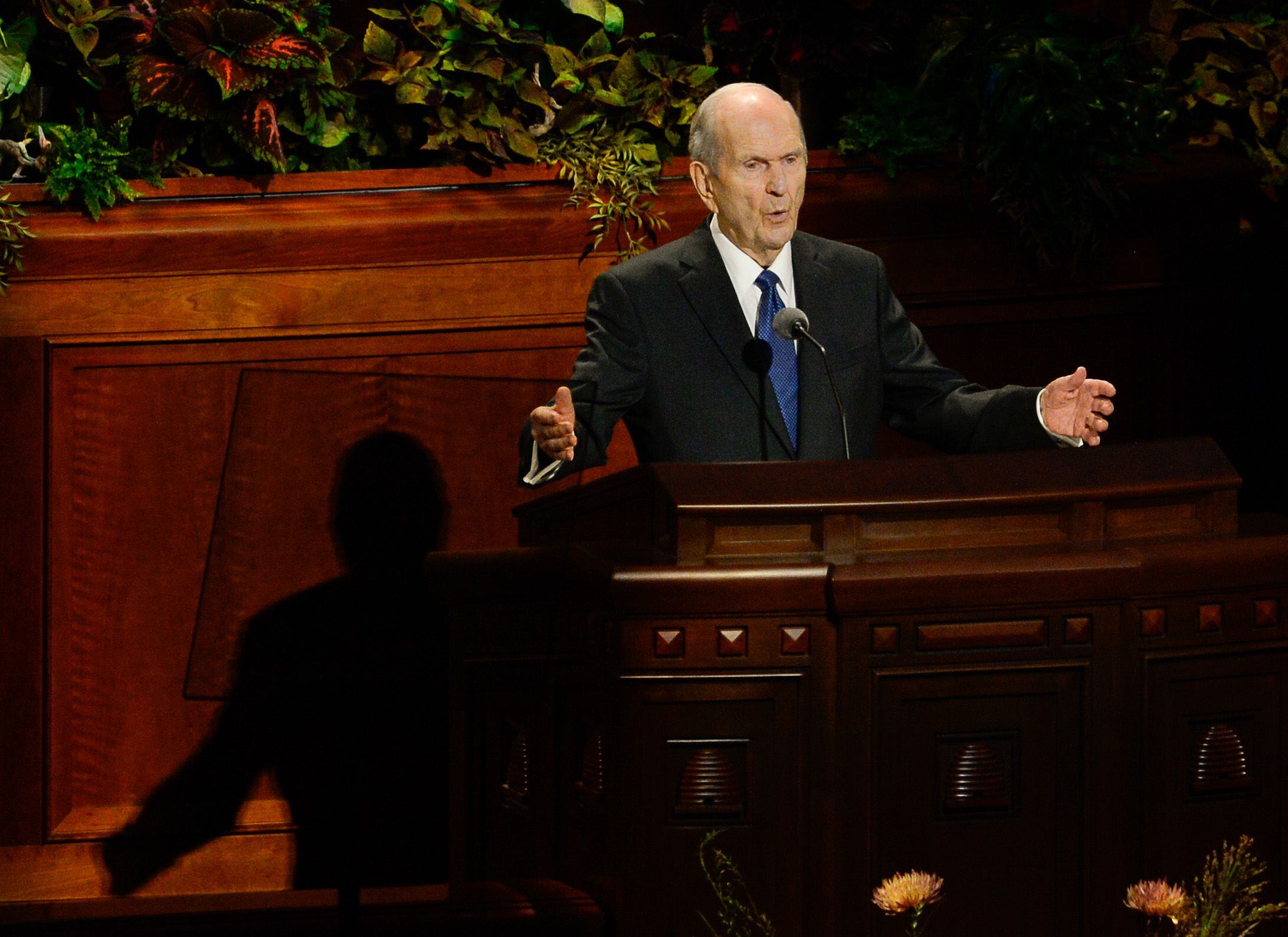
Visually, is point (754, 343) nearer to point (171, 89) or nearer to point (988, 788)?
point (988, 788)

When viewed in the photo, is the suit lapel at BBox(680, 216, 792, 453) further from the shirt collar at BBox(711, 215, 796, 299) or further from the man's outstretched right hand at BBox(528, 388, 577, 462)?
the man's outstretched right hand at BBox(528, 388, 577, 462)

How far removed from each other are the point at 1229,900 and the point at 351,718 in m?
1.34

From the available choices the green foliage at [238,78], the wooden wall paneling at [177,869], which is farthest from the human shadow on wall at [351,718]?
the green foliage at [238,78]

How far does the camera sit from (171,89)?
11.7ft

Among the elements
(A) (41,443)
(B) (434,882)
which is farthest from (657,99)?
(B) (434,882)

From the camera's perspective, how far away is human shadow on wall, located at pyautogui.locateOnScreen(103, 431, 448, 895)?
97.3 inches

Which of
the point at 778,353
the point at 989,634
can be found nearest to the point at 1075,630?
the point at 989,634

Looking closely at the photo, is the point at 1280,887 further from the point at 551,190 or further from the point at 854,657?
the point at 551,190

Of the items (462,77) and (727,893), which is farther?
(462,77)

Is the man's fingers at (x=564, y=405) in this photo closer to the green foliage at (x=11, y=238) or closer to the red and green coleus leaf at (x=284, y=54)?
the red and green coleus leaf at (x=284, y=54)

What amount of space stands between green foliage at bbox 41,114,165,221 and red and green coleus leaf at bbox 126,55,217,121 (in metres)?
0.09

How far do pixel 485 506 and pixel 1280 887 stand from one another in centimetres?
210

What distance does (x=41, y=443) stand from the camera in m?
3.58

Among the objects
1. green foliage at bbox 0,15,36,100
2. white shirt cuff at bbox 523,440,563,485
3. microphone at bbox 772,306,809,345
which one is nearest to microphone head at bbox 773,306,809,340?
microphone at bbox 772,306,809,345
